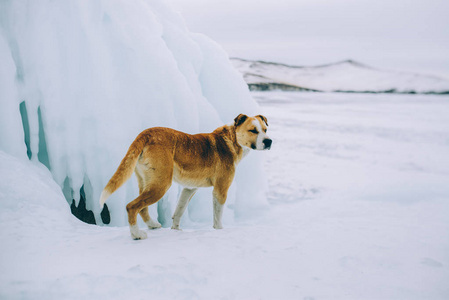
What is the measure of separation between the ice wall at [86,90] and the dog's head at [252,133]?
1.46 m

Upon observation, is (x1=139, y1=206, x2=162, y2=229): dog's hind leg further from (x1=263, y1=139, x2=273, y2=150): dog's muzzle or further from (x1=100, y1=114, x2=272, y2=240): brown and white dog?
(x1=263, y1=139, x2=273, y2=150): dog's muzzle

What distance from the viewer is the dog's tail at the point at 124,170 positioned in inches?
103

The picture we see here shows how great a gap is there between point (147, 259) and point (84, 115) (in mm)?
2411

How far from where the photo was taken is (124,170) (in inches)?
105

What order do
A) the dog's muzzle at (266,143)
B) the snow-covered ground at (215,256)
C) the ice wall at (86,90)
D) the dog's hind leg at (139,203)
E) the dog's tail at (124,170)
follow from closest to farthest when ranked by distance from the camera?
the snow-covered ground at (215,256) → the dog's tail at (124,170) → the dog's hind leg at (139,203) → the dog's muzzle at (266,143) → the ice wall at (86,90)

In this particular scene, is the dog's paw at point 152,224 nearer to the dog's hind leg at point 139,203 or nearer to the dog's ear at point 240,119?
the dog's hind leg at point 139,203

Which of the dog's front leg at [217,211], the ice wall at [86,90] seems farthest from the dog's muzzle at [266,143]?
the ice wall at [86,90]

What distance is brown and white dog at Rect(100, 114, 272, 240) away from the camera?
2.79 m

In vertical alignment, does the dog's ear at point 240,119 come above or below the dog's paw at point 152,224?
above

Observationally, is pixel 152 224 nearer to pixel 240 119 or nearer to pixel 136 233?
pixel 136 233

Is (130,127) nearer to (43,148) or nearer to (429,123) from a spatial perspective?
(43,148)

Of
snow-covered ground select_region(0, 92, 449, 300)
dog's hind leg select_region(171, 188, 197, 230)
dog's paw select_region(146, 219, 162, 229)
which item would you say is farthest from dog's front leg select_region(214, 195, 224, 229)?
dog's paw select_region(146, 219, 162, 229)

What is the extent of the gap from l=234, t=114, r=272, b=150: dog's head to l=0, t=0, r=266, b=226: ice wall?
4.80ft

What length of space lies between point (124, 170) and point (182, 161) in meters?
0.55
